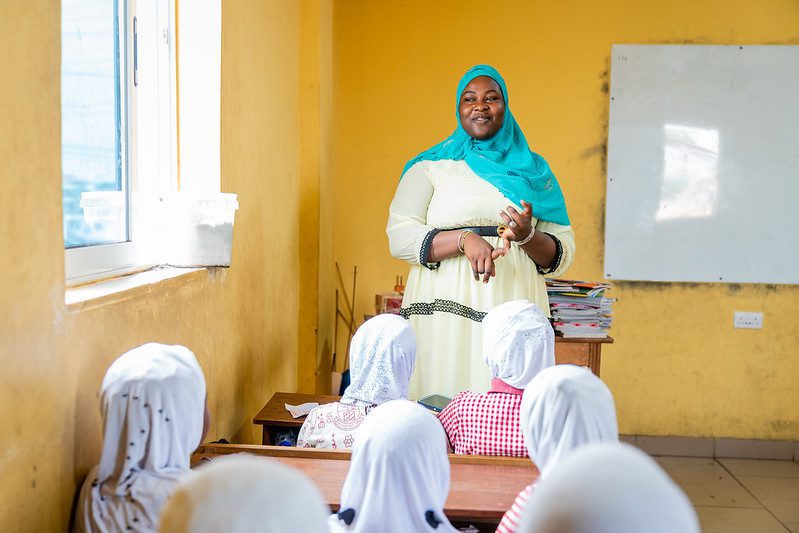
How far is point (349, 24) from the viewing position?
4.57 meters

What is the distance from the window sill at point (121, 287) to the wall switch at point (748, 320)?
3.41m

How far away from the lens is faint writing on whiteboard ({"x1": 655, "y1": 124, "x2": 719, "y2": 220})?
454 centimetres

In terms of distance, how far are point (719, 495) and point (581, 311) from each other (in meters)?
1.19

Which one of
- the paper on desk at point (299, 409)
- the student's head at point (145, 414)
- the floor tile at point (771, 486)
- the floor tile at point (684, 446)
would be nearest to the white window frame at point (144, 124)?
the student's head at point (145, 414)

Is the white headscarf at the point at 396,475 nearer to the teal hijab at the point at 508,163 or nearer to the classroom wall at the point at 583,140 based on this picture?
the teal hijab at the point at 508,163

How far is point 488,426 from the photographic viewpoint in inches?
82.7

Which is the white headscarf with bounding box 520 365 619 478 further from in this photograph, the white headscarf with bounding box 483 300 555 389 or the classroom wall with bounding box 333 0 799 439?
the classroom wall with bounding box 333 0 799 439

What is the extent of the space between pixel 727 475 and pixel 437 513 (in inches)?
138

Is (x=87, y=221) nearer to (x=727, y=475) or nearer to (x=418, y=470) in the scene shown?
(x=418, y=470)

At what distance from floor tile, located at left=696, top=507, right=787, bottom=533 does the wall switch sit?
117cm

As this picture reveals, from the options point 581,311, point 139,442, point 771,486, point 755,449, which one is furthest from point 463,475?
point 755,449

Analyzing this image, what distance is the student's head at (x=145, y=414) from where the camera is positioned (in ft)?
4.35

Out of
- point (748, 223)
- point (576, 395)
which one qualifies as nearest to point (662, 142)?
point (748, 223)

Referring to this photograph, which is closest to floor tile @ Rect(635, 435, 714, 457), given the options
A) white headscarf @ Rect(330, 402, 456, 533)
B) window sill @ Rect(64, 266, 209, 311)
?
window sill @ Rect(64, 266, 209, 311)
